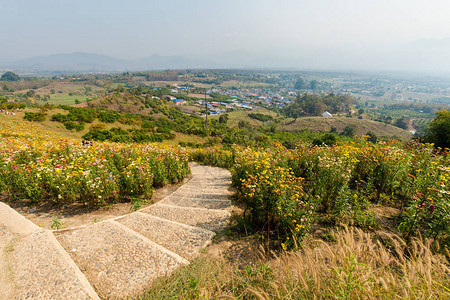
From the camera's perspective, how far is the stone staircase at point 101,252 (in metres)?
3.15

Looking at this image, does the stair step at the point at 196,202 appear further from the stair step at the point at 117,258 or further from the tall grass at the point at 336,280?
the tall grass at the point at 336,280

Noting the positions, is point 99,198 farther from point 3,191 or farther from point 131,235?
point 3,191

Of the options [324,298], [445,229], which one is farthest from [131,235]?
[445,229]

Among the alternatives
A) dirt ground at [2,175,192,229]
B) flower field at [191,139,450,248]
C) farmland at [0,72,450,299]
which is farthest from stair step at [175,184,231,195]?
dirt ground at [2,175,192,229]

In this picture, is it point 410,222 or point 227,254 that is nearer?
point 410,222

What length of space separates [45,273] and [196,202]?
A: 14.0 feet

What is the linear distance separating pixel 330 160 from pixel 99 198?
706 cm

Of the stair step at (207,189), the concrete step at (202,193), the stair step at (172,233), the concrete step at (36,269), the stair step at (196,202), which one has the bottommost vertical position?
the stair step at (207,189)

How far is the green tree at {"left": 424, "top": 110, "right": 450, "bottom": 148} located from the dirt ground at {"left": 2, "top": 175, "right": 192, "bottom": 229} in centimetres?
2056

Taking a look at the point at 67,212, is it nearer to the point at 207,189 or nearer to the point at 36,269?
the point at 36,269

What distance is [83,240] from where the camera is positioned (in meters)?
4.36

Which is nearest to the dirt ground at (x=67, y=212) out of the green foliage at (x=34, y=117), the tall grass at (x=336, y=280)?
the tall grass at (x=336, y=280)

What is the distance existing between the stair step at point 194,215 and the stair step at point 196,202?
401mm

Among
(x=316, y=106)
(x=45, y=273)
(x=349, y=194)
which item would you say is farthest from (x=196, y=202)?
(x=316, y=106)
